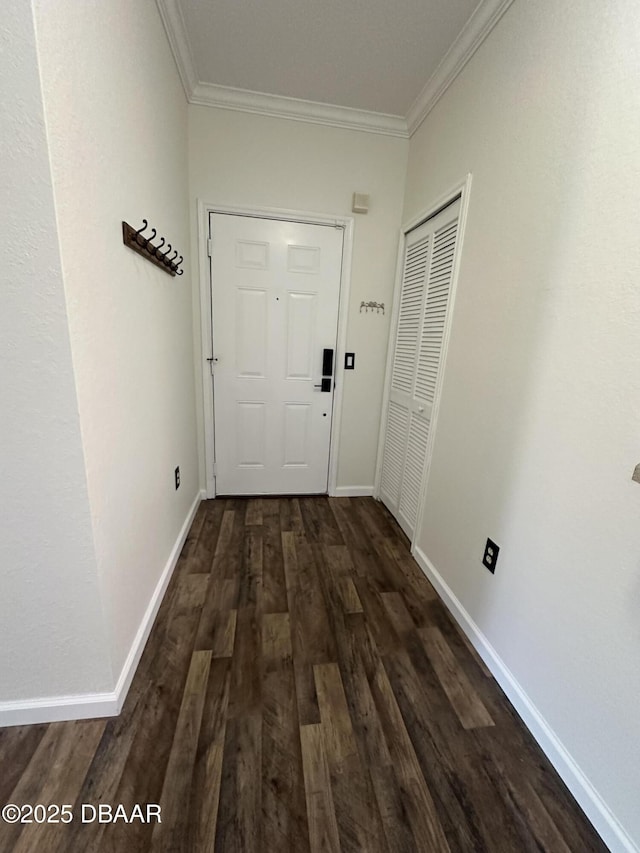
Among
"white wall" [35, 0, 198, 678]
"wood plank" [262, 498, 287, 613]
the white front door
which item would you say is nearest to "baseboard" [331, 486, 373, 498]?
the white front door

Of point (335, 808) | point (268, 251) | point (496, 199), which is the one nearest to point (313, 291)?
point (268, 251)

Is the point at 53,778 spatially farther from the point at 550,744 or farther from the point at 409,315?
the point at 409,315

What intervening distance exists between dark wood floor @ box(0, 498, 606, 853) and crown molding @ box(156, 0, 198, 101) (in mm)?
2631

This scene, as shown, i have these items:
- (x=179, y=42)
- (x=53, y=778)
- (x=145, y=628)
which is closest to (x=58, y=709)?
(x=53, y=778)

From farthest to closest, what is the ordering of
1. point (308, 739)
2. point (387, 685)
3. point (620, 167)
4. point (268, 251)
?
point (268, 251) → point (387, 685) → point (308, 739) → point (620, 167)

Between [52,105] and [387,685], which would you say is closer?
[52,105]

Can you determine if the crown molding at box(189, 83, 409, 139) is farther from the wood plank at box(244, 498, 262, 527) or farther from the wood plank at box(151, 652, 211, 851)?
the wood plank at box(151, 652, 211, 851)

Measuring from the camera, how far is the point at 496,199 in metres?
1.44

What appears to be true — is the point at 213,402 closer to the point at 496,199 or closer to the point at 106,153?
the point at 106,153

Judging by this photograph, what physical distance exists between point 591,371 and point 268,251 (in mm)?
2000

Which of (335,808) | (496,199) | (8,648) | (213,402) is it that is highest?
(496,199)

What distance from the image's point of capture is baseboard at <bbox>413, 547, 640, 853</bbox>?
92 cm

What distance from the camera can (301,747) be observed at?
1.09 meters

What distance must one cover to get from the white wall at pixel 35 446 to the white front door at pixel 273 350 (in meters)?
1.60
